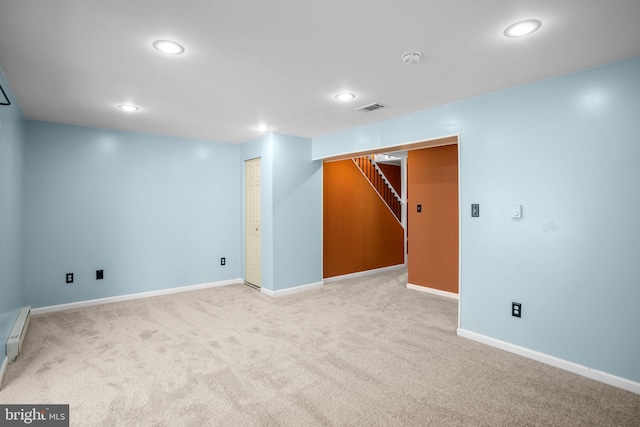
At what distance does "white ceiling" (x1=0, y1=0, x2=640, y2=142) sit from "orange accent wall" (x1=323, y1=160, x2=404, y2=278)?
237cm

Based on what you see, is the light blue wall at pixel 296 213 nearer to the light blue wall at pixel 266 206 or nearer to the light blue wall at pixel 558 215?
the light blue wall at pixel 266 206

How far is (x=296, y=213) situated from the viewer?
16.7ft

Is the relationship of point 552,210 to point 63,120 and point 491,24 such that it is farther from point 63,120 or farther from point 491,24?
point 63,120

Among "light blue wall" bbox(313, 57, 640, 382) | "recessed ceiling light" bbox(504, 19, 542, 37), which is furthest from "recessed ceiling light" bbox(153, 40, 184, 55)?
"light blue wall" bbox(313, 57, 640, 382)

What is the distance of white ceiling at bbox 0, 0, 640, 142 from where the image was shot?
1.77m

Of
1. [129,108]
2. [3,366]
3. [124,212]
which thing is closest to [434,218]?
[129,108]

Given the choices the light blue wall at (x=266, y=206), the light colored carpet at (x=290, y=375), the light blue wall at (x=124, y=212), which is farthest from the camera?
the light blue wall at (x=266, y=206)

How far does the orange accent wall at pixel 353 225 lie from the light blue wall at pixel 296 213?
31 cm

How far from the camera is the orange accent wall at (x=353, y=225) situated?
5.66 m

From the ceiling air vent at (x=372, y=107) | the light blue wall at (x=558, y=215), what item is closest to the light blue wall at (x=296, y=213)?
the ceiling air vent at (x=372, y=107)

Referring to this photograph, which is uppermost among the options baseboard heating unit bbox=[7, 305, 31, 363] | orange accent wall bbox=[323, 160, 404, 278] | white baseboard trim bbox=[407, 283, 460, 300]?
orange accent wall bbox=[323, 160, 404, 278]

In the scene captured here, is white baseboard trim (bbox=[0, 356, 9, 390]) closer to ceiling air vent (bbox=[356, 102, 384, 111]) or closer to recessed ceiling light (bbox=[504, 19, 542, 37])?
ceiling air vent (bbox=[356, 102, 384, 111])

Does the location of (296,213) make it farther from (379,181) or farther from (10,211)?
(10,211)

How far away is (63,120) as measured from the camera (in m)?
4.04
